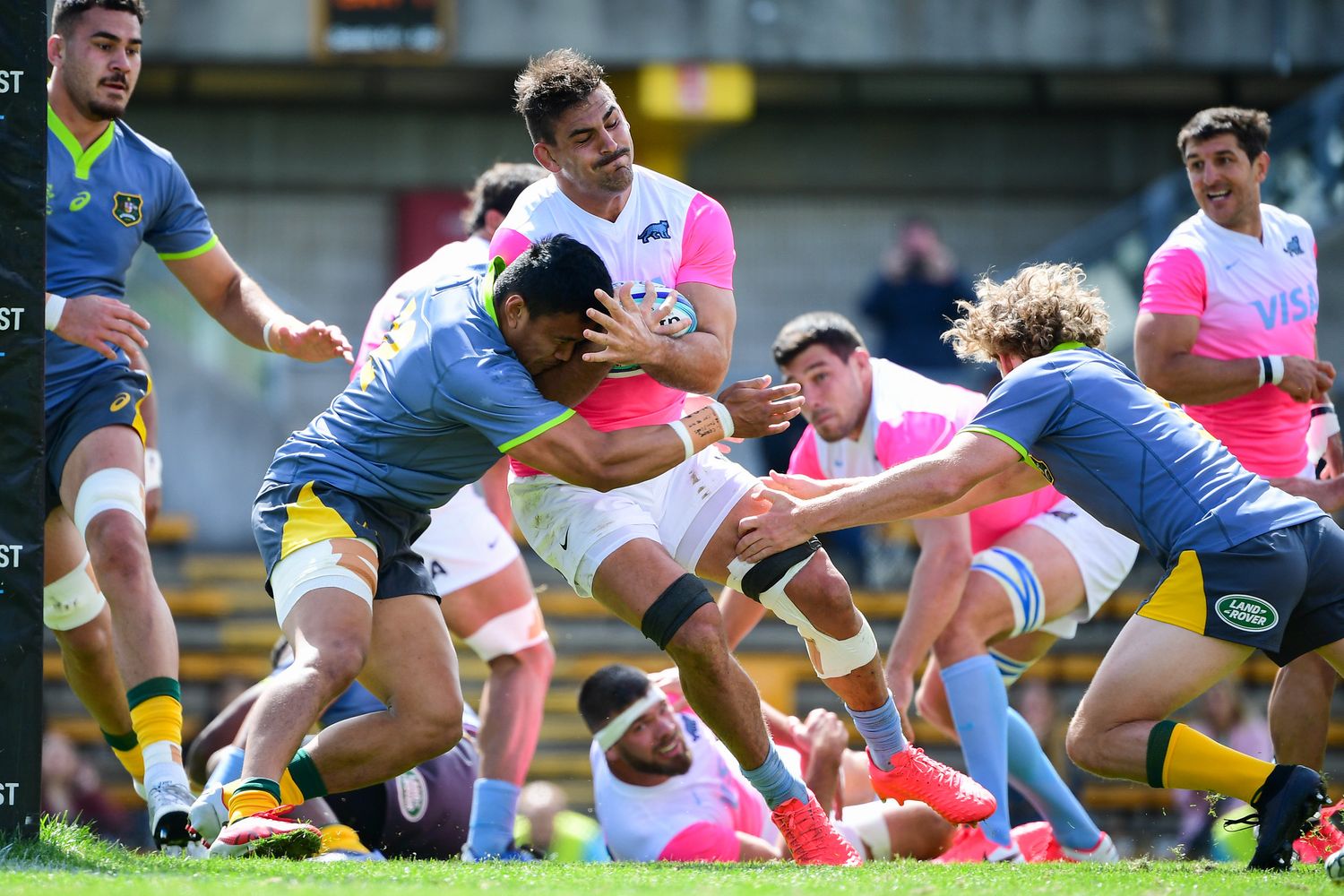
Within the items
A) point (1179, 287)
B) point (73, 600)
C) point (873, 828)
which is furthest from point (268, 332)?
point (1179, 287)

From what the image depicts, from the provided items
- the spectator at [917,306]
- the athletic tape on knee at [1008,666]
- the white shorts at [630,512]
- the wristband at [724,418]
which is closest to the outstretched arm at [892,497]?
the white shorts at [630,512]

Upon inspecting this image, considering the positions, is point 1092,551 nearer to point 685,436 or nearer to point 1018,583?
point 1018,583

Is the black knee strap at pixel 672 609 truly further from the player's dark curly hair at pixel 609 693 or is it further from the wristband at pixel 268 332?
the player's dark curly hair at pixel 609 693

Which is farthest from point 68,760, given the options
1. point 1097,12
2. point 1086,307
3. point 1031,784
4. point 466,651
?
point 1097,12

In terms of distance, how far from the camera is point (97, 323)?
543cm

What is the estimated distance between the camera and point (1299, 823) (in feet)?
15.4

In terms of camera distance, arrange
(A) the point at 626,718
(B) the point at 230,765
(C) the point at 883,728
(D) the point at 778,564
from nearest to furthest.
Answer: (D) the point at 778,564, (C) the point at 883,728, (B) the point at 230,765, (A) the point at 626,718

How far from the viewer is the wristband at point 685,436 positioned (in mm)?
4961

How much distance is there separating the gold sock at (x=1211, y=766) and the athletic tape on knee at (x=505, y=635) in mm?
3065

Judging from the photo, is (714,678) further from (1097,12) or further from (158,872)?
(1097,12)

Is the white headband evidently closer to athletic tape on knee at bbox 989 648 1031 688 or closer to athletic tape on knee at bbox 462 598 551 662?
athletic tape on knee at bbox 462 598 551 662

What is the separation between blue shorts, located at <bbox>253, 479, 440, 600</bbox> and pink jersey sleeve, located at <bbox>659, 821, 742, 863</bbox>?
194cm

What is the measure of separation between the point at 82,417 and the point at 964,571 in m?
3.36

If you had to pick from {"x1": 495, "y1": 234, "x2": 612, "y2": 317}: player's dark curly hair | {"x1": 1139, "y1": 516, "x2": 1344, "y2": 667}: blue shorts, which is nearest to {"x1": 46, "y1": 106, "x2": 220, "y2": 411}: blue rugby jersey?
{"x1": 495, "y1": 234, "x2": 612, "y2": 317}: player's dark curly hair
